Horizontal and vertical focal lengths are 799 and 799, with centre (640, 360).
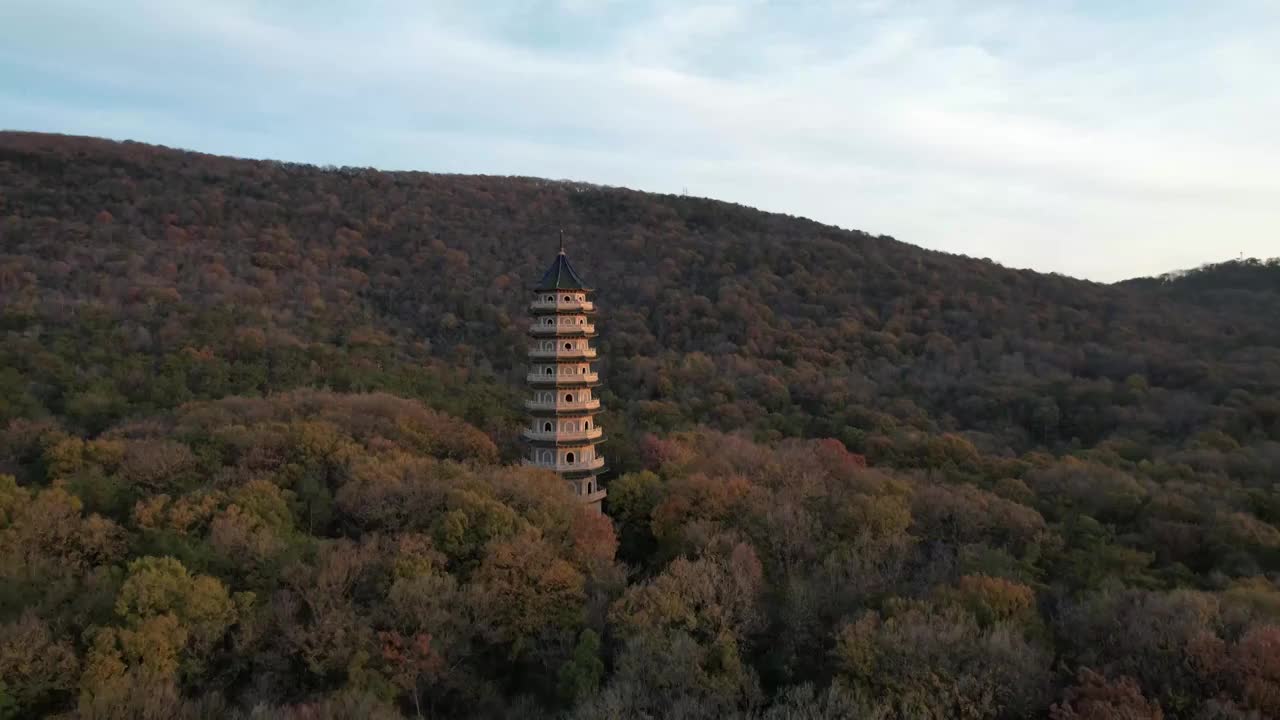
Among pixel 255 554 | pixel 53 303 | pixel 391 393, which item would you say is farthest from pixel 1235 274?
pixel 53 303

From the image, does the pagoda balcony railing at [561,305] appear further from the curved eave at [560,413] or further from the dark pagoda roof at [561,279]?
the curved eave at [560,413]

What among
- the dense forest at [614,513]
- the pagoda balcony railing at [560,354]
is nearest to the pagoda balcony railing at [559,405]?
the pagoda balcony railing at [560,354]

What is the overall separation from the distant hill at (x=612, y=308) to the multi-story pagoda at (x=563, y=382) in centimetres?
942

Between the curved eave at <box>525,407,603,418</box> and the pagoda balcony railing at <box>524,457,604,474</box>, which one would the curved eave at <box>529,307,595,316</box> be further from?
the pagoda balcony railing at <box>524,457,604,474</box>

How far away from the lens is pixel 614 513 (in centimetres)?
3186

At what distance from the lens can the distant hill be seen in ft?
152

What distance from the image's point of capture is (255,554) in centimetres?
2284

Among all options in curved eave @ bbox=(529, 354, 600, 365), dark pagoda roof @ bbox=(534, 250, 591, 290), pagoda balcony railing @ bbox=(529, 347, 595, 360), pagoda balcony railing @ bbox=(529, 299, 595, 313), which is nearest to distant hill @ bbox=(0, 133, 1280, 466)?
curved eave @ bbox=(529, 354, 600, 365)

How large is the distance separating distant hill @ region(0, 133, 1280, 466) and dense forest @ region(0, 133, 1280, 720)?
0.46 metres

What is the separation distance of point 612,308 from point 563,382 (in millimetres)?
41728

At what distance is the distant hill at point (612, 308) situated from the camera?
4625cm

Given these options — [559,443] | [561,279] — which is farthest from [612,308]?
[559,443]

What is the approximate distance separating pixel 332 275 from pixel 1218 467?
6382cm

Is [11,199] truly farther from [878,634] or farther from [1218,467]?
[1218,467]
